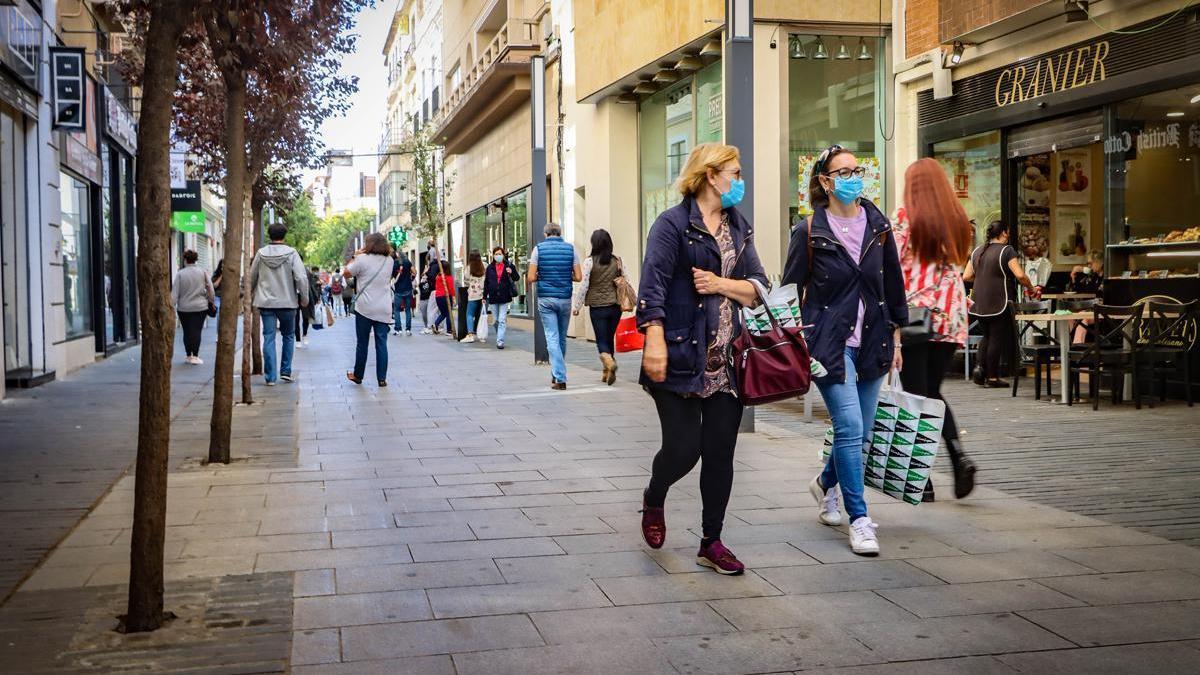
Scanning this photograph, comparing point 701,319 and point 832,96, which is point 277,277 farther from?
point 701,319

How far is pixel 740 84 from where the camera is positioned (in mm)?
9992

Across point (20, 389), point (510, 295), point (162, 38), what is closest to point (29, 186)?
point (20, 389)

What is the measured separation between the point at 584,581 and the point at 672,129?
1761 cm

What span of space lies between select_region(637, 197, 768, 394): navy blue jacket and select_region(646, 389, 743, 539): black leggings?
12cm

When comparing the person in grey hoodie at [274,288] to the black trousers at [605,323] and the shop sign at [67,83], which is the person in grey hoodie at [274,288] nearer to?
the black trousers at [605,323]

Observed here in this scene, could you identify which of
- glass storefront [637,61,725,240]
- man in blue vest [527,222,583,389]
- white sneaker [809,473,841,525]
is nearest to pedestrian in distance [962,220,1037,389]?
man in blue vest [527,222,583,389]

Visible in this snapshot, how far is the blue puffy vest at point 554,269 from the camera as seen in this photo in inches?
583

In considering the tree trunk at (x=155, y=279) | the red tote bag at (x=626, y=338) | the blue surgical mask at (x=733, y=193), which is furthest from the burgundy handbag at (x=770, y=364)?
the red tote bag at (x=626, y=338)

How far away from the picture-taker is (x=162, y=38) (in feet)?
15.6

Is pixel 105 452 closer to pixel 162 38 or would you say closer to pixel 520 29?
pixel 162 38

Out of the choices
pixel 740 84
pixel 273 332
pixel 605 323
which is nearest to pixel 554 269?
pixel 605 323

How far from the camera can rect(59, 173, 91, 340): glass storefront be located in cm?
1770

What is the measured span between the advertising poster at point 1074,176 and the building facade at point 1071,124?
0.02m

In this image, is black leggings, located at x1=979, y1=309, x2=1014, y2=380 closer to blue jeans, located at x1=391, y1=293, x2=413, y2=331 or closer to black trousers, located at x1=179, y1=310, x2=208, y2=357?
black trousers, located at x1=179, y1=310, x2=208, y2=357
